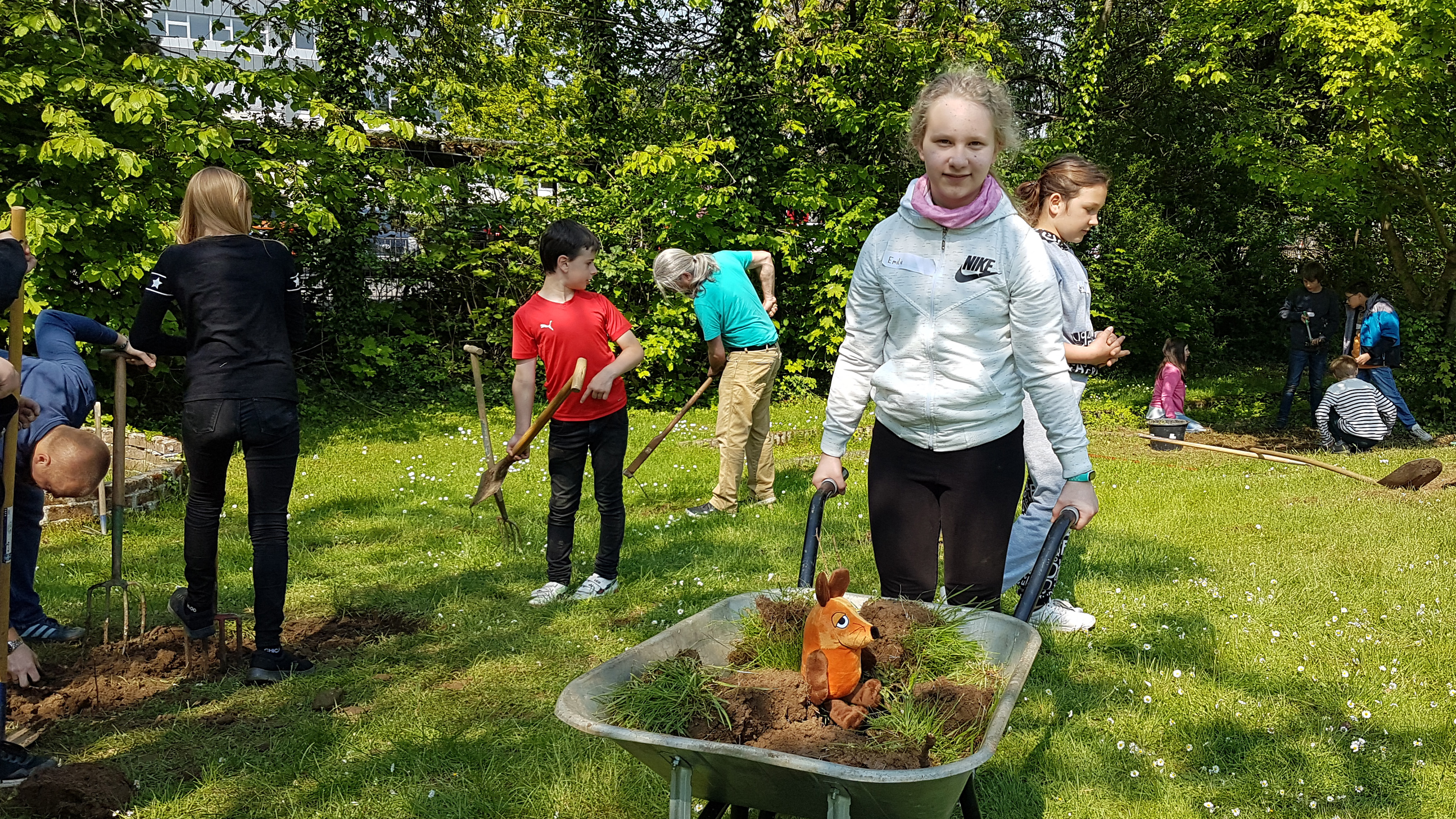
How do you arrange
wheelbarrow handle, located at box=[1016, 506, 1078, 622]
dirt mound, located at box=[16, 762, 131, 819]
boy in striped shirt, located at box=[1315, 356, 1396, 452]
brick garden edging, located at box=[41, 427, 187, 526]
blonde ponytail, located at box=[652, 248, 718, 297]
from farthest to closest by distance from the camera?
boy in striped shirt, located at box=[1315, 356, 1396, 452] < brick garden edging, located at box=[41, 427, 187, 526] < blonde ponytail, located at box=[652, 248, 718, 297] < dirt mound, located at box=[16, 762, 131, 819] < wheelbarrow handle, located at box=[1016, 506, 1078, 622]

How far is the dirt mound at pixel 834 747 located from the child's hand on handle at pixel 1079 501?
92 centimetres

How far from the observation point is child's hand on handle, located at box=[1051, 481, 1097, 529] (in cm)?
264

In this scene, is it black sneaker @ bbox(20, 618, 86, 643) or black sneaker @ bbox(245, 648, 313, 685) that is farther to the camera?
black sneaker @ bbox(20, 618, 86, 643)

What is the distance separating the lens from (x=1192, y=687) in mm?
3920

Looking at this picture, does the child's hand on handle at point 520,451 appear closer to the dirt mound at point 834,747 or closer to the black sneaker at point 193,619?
the black sneaker at point 193,619

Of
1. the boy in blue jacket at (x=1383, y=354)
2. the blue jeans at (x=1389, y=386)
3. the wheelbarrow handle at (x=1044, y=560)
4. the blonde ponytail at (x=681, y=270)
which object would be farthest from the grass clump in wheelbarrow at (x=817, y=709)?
the blue jeans at (x=1389, y=386)

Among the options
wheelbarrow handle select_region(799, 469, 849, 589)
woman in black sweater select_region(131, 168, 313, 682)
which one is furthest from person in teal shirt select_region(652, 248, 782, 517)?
wheelbarrow handle select_region(799, 469, 849, 589)

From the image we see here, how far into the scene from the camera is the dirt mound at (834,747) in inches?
74.6

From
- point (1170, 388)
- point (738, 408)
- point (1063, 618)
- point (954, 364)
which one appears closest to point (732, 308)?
point (738, 408)

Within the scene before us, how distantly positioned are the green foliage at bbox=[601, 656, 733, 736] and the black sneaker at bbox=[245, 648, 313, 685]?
2.48 m

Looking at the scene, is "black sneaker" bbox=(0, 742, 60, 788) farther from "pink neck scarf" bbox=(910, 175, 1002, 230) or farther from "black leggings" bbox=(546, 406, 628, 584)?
"pink neck scarf" bbox=(910, 175, 1002, 230)

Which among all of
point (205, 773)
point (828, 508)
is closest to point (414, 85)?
point (828, 508)

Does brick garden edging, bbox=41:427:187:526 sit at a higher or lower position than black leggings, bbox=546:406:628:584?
lower

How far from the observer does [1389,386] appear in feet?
34.8
